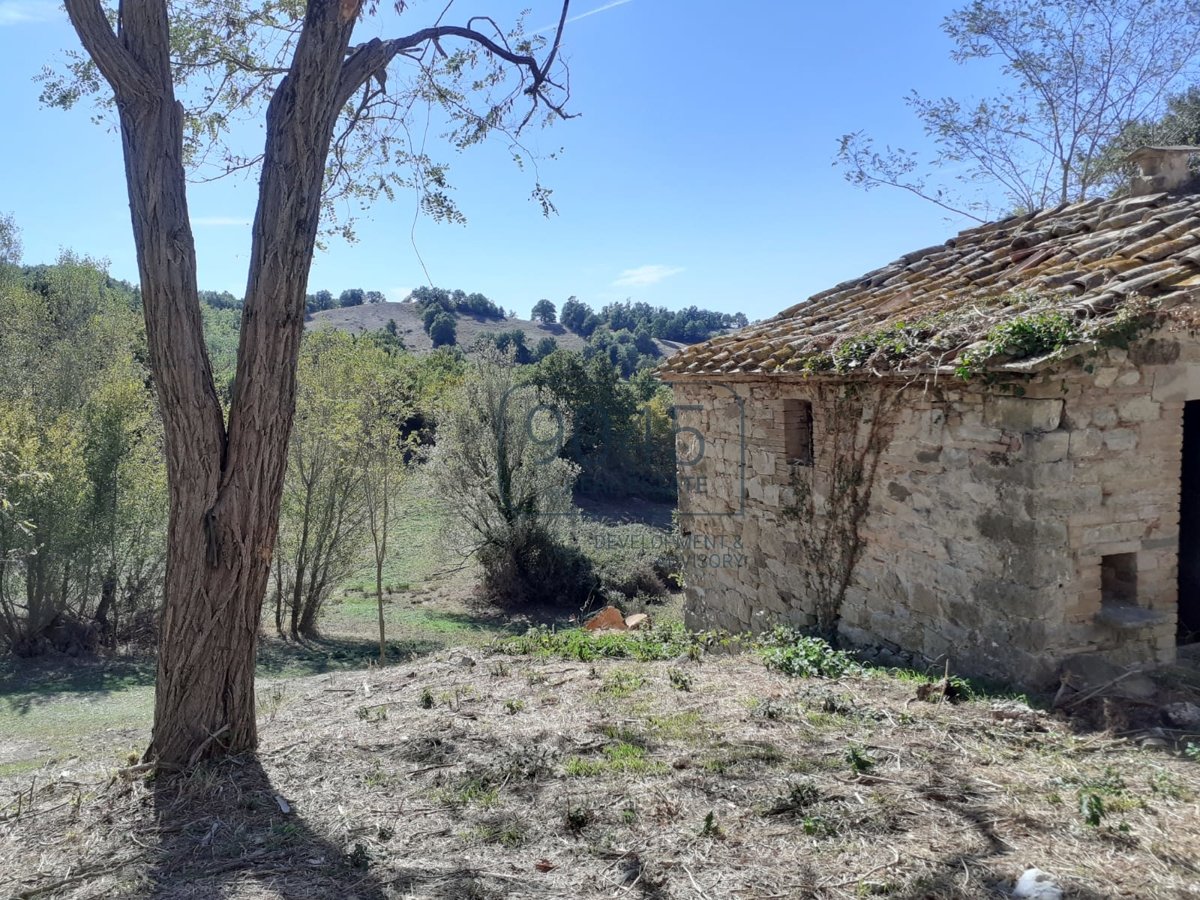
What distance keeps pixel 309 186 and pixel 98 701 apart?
9691mm

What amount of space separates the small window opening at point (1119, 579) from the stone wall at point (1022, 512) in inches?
0.8

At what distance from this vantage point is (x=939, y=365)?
5.39 m

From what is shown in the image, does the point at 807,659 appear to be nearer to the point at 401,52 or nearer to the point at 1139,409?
the point at 1139,409

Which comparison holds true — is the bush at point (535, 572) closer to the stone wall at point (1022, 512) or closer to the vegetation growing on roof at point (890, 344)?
the stone wall at point (1022, 512)

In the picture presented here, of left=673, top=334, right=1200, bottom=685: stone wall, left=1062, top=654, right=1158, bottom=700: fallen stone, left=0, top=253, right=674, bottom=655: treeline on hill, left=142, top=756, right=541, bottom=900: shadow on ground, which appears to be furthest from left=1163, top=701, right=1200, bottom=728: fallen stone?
left=0, top=253, right=674, bottom=655: treeline on hill

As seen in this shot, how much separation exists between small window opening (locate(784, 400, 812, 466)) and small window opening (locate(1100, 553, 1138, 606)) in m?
2.74

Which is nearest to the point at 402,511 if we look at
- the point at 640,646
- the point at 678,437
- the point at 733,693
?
the point at 678,437

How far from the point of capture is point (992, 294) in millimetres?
6117

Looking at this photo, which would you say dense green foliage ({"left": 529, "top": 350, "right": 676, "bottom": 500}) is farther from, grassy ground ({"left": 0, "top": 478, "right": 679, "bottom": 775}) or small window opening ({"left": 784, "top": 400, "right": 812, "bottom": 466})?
small window opening ({"left": 784, "top": 400, "right": 812, "bottom": 466})

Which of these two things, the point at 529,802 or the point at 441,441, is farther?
the point at 441,441

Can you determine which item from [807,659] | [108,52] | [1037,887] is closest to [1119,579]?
[807,659]

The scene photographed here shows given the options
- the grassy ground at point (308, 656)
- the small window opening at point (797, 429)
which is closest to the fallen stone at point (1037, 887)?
the small window opening at point (797, 429)

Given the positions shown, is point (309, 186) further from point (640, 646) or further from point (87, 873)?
point (640, 646)

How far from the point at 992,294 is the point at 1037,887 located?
4.55m
